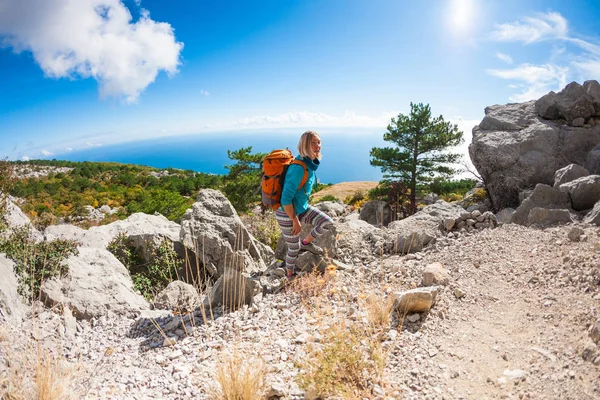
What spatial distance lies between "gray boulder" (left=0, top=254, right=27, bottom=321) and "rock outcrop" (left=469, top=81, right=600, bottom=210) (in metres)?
13.2

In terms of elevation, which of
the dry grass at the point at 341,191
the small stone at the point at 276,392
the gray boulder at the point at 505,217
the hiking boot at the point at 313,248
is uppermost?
the hiking boot at the point at 313,248

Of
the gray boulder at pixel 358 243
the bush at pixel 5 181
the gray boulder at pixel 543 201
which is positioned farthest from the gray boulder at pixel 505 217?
the bush at pixel 5 181

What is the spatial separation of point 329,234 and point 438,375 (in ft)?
12.7

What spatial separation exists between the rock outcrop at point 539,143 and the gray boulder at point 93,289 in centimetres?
1182

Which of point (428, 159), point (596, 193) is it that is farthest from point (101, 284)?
point (428, 159)

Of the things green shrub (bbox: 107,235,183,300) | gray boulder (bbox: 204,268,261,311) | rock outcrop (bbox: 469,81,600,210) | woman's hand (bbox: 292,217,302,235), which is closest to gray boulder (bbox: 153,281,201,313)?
gray boulder (bbox: 204,268,261,311)

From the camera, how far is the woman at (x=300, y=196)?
16.4 ft

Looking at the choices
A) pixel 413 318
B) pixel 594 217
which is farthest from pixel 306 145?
pixel 594 217

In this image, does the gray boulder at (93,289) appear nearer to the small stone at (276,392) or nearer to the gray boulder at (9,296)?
the gray boulder at (9,296)

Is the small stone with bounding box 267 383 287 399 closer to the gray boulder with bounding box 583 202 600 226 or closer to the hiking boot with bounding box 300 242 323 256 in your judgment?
the hiking boot with bounding box 300 242 323 256

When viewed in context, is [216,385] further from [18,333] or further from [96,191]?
[96,191]

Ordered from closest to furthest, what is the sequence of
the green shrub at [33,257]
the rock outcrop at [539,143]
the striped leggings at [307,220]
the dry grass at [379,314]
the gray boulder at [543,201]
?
the dry grass at [379,314]
the green shrub at [33,257]
the striped leggings at [307,220]
the gray boulder at [543,201]
the rock outcrop at [539,143]

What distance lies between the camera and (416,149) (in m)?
16.3

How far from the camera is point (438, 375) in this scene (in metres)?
3.28
